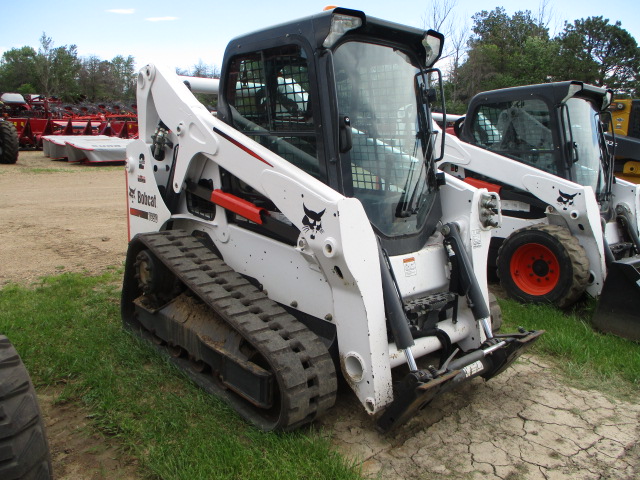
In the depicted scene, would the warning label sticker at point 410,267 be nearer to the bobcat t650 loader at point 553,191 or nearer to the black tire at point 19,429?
the black tire at point 19,429

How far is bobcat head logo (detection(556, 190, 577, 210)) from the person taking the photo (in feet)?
18.9

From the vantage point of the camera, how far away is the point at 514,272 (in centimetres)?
607

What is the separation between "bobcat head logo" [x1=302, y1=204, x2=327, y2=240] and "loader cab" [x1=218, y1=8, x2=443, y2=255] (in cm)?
33

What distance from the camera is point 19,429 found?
6.84ft

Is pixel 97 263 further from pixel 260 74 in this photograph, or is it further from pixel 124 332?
pixel 260 74

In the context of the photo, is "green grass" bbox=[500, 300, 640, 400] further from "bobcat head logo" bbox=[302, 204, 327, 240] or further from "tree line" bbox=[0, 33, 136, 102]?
"tree line" bbox=[0, 33, 136, 102]

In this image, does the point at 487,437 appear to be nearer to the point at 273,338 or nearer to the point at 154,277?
the point at 273,338

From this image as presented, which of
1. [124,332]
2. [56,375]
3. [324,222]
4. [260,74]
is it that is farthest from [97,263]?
[324,222]

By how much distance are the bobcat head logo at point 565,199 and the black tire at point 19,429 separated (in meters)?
5.07

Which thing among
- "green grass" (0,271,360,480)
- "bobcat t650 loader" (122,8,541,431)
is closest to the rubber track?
"bobcat t650 loader" (122,8,541,431)

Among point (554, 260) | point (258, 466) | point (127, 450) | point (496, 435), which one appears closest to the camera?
point (258, 466)

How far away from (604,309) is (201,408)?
3552 millimetres

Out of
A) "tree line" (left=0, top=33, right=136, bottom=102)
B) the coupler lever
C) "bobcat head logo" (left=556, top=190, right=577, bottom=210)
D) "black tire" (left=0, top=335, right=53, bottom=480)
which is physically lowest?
the coupler lever

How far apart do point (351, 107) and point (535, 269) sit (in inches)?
128
